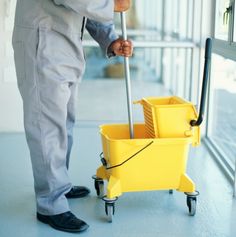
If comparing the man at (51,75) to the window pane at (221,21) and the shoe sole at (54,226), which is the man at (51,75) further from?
the window pane at (221,21)

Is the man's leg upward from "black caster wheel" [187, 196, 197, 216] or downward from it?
upward

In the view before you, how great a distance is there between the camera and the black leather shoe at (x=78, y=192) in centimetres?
247

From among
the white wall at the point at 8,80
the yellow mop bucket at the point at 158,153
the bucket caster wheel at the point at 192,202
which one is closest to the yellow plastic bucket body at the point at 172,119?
the yellow mop bucket at the point at 158,153

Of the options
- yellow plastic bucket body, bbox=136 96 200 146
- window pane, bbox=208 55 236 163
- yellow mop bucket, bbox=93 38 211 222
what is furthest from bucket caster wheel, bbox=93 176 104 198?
window pane, bbox=208 55 236 163

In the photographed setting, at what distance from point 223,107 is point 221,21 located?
0.80 meters

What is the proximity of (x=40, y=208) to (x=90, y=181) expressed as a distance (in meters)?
0.64

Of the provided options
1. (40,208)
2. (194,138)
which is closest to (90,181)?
(40,208)

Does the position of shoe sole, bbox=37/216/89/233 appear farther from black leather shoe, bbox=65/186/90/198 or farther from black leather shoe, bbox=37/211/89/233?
black leather shoe, bbox=65/186/90/198

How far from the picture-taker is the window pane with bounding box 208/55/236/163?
336 cm

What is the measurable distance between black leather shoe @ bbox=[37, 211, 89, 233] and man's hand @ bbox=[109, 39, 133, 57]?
846 millimetres

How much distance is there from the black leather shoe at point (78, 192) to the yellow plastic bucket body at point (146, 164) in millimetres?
309

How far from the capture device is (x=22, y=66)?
6.53ft

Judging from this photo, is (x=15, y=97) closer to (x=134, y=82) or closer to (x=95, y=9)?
(x=95, y=9)

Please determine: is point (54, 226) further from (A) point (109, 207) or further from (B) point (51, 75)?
(B) point (51, 75)
